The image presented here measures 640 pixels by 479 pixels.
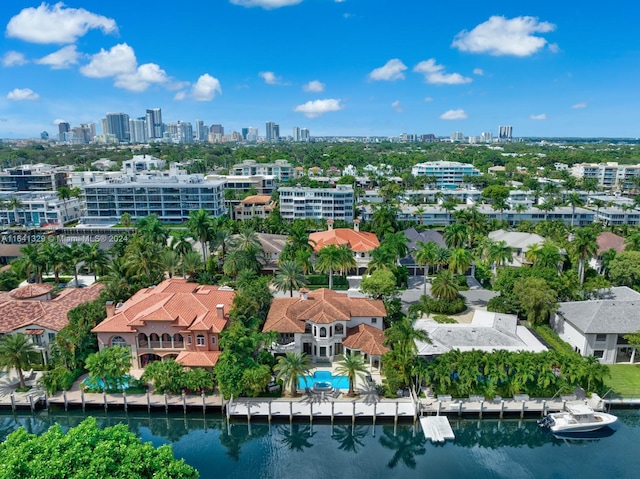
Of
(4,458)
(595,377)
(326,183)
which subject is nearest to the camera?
(4,458)

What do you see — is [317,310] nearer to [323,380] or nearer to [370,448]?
[323,380]

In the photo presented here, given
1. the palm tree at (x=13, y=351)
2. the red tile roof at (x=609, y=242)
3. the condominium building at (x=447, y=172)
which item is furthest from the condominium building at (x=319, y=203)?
the condominium building at (x=447, y=172)

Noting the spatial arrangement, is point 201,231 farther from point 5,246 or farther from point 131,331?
point 5,246

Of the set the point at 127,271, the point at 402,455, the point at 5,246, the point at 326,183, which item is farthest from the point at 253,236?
the point at 326,183

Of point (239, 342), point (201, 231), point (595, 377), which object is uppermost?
point (201, 231)

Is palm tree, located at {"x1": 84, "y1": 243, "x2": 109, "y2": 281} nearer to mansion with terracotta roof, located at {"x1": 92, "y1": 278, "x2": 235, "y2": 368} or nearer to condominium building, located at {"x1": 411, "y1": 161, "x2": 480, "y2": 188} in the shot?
mansion with terracotta roof, located at {"x1": 92, "y1": 278, "x2": 235, "y2": 368}

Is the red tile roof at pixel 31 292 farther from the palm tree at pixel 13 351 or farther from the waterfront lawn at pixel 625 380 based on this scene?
the waterfront lawn at pixel 625 380
